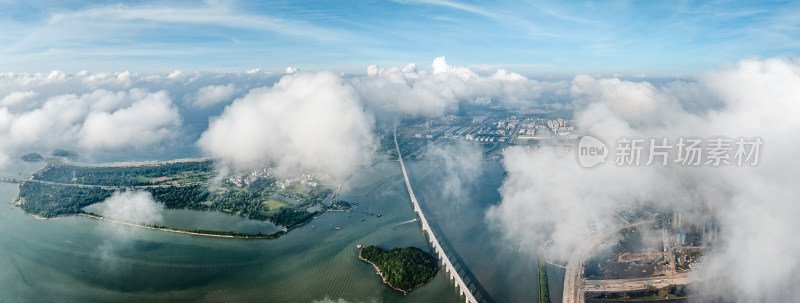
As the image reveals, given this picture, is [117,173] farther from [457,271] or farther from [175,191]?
[457,271]

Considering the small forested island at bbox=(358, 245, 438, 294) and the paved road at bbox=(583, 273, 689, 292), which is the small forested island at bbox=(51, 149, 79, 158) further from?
the paved road at bbox=(583, 273, 689, 292)

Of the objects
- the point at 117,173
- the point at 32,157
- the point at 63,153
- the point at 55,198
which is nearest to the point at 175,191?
the point at 55,198

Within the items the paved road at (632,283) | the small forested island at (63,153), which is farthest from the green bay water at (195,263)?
the small forested island at (63,153)

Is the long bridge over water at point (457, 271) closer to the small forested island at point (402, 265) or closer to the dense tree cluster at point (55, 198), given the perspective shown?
the small forested island at point (402, 265)

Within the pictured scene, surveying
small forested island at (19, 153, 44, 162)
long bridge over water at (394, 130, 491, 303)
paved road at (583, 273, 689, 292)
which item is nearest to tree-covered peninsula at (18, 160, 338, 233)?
small forested island at (19, 153, 44, 162)

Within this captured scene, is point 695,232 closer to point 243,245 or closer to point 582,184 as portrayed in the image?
point 582,184

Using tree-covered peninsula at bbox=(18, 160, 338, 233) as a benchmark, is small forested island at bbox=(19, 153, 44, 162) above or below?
above
